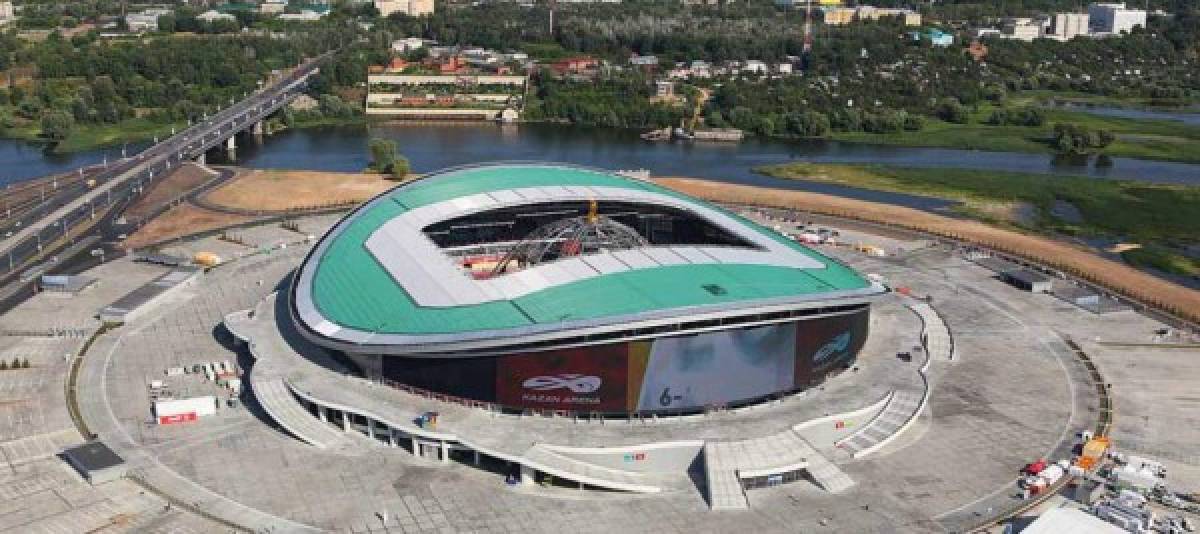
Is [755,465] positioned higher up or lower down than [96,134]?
lower down

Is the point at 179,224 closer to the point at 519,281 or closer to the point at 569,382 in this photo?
the point at 519,281

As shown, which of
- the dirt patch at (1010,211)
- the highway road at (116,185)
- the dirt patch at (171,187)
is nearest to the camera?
the highway road at (116,185)

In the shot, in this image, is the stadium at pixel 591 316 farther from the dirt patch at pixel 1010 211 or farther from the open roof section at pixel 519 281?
the dirt patch at pixel 1010 211

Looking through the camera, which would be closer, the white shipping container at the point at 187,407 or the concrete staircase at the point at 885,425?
the concrete staircase at the point at 885,425

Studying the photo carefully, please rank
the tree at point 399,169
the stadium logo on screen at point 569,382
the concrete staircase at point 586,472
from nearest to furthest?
the concrete staircase at point 586,472
the stadium logo on screen at point 569,382
the tree at point 399,169

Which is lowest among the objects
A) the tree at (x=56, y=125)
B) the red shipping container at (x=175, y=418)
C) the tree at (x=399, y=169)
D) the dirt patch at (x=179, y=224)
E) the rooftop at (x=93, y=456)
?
the rooftop at (x=93, y=456)

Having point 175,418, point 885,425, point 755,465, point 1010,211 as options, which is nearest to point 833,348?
point 885,425

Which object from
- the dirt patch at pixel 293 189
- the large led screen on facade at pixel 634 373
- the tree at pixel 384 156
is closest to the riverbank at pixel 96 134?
the dirt patch at pixel 293 189
